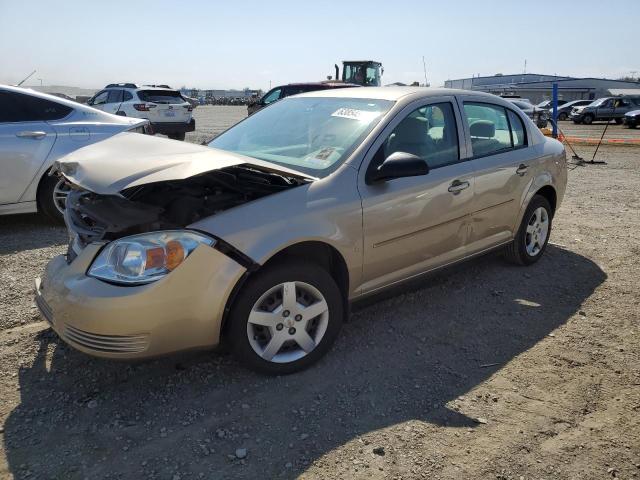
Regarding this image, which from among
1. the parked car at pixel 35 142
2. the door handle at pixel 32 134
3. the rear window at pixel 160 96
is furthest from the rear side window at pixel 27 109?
the rear window at pixel 160 96

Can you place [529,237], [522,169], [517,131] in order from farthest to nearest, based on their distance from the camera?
[529,237] → [517,131] → [522,169]

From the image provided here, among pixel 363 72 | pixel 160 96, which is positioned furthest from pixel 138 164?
pixel 363 72

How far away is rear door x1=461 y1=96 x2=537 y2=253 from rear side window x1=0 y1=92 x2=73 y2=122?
4.59 metres

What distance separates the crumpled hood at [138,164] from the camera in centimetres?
273

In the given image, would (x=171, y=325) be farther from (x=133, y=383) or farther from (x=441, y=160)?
(x=441, y=160)

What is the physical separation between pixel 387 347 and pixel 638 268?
3.01m

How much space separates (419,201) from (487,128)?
126cm

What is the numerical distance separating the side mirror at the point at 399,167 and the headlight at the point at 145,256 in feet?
3.79

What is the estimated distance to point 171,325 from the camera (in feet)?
→ 8.75

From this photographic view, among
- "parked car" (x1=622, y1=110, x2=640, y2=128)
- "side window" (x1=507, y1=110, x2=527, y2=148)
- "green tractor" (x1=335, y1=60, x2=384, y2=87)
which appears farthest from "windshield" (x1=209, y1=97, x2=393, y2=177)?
"parked car" (x1=622, y1=110, x2=640, y2=128)

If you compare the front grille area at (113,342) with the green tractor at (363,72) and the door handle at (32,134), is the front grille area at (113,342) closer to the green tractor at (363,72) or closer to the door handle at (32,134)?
the door handle at (32,134)

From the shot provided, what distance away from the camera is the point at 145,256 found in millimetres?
2631

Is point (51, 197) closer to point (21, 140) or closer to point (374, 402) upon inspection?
point (21, 140)

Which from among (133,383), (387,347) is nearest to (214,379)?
(133,383)
